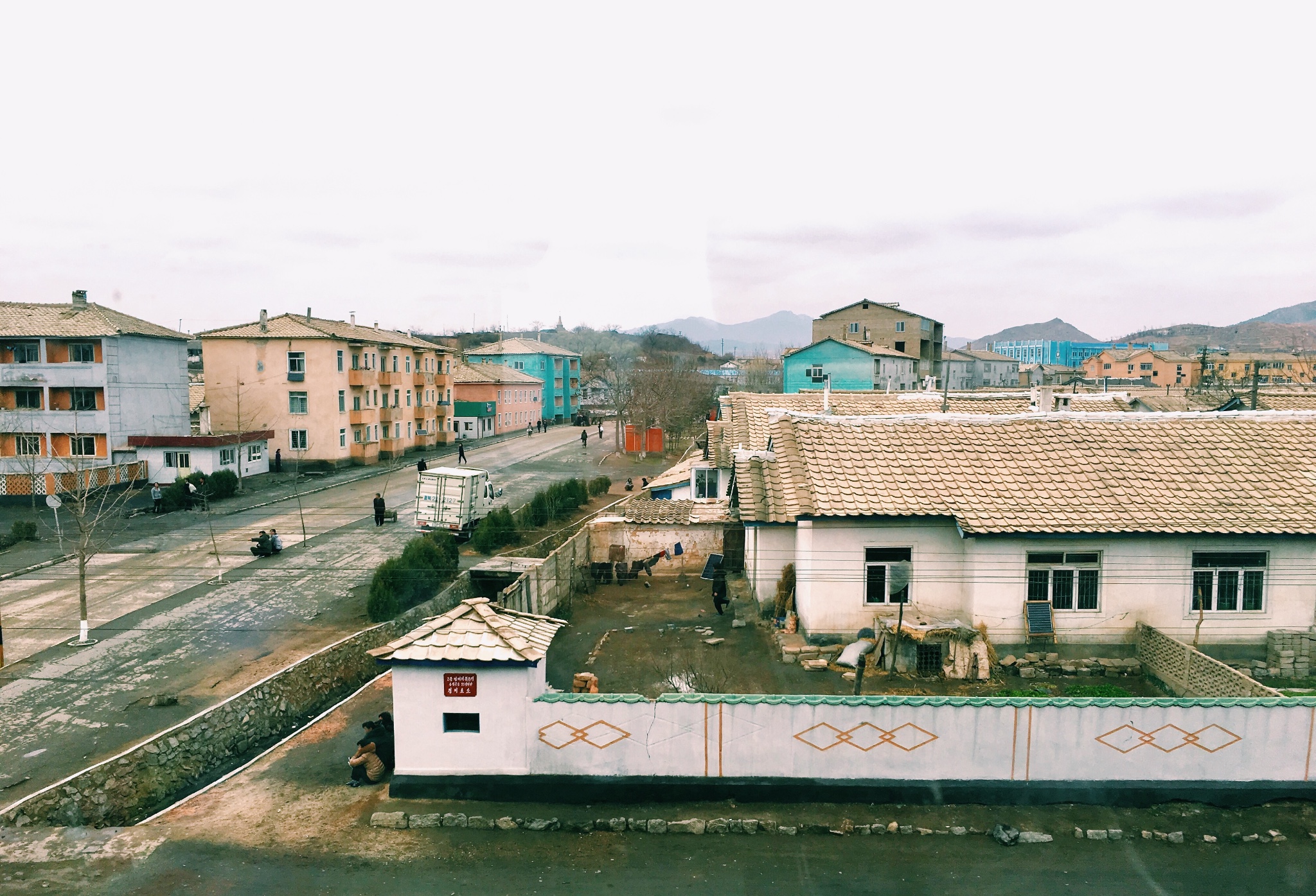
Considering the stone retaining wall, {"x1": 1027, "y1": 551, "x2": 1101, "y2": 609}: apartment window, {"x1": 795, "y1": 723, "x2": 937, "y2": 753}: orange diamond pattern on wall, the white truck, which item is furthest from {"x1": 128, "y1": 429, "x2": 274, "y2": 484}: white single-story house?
{"x1": 1027, "y1": 551, "x2": 1101, "y2": 609}: apartment window

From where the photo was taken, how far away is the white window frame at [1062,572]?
1491 centimetres

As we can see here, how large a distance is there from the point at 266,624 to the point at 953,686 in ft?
49.0

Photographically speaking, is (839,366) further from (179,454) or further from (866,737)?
(866,737)

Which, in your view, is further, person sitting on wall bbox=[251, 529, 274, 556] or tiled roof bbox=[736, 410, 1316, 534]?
person sitting on wall bbox=[251, 529, 274, 556]

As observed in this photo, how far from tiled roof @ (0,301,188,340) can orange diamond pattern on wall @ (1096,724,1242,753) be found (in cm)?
4119

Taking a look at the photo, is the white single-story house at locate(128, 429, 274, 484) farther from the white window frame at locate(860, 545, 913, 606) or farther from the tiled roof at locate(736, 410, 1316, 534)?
the white window frame at locate(860, 545, 913, 606)

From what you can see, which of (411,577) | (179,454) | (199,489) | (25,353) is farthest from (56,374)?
(411,577)

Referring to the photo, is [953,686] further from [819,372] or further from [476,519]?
[819,372]

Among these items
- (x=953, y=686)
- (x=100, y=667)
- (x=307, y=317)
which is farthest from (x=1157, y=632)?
(x=307, y=317)

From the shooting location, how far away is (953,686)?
14070 mm

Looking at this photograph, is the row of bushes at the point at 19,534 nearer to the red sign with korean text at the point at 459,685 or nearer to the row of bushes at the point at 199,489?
the row of bushes at the point at 199,489

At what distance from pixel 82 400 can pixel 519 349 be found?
154 feet

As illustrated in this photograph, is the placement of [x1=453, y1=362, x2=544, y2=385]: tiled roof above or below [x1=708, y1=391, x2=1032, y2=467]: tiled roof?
above

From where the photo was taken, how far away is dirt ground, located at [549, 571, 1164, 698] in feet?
46.2
